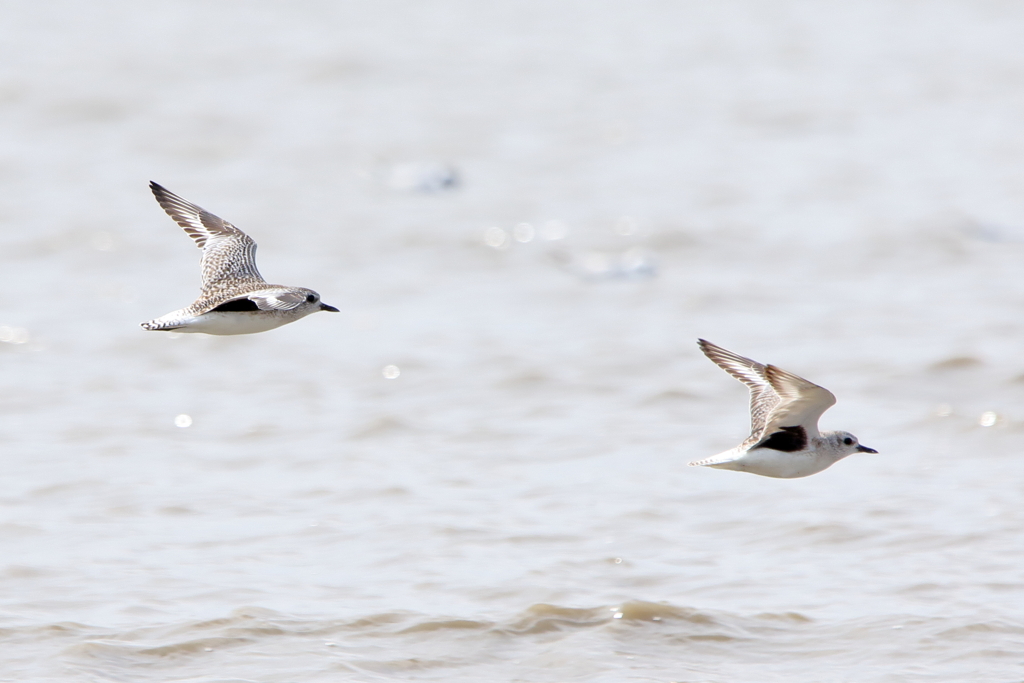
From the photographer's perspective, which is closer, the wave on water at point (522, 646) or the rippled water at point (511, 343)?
the wave on water at point (522, 646)

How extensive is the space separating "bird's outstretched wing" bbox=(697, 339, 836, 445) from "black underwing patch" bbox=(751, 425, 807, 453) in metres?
0.02

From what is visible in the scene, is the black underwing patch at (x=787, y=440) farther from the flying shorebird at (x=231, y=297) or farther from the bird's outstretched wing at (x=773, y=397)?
the flying shorebird at (x=231, y=297)

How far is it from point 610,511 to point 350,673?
368 centimetres

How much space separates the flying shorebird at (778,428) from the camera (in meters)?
8.55

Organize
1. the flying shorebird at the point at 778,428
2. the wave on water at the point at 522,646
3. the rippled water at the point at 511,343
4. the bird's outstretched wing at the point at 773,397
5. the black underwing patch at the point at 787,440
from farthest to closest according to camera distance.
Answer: the rippled water at the point at 511,343 → the wave on water at the point at 522,646 → the black underwing patch at the point at 787,440 → the flying shorebird at the point at 778,428 → the bird's outstretched wing at the point at 773,397

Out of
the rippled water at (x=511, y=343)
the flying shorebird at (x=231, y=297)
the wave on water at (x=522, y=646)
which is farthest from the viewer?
the rippled water at (x=511, y=343)

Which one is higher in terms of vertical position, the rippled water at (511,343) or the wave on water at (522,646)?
the rippled water at (511,343)

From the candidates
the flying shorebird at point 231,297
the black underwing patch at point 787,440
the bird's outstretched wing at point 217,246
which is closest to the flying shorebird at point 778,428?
the black underwing patch at point 787,440

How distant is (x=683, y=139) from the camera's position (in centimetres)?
2502

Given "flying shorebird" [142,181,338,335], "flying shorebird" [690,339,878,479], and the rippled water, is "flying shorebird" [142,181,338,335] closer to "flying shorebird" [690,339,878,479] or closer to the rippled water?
the rippled water

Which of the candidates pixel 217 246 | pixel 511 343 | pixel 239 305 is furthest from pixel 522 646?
pixel 511 343

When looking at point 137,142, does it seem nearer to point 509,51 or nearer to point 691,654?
point 509,51

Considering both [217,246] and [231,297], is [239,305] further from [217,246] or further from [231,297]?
[217,246]

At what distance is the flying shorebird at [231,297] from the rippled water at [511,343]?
91.6 inches
